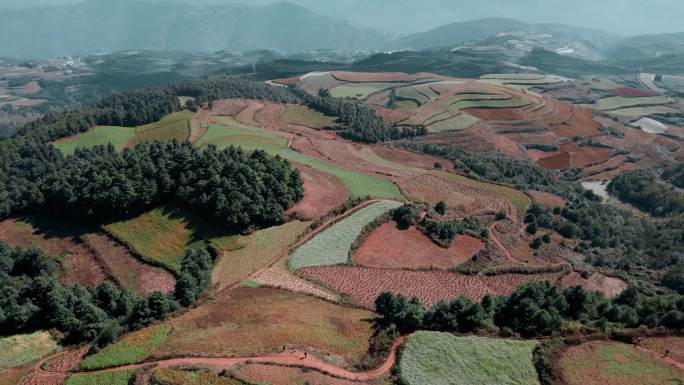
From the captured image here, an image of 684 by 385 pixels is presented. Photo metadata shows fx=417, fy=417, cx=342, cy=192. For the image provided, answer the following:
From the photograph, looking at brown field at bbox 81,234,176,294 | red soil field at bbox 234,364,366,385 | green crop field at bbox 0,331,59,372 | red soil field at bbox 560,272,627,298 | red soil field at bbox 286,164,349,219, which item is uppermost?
red soil field at bbox 286,164,349,219

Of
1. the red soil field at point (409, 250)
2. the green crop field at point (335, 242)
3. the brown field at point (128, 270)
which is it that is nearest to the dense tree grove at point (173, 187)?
the brown field at point (128, 270)

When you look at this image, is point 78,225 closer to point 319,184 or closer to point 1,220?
point 1,220

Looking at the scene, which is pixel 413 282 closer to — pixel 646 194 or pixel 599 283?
pixel 599 283

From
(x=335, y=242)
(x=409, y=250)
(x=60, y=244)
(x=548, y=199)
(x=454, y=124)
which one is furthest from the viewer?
(x=454, y=124)

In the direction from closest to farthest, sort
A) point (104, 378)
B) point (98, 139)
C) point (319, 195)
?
point (104, 378)
point (319, 195)
point (98, 139)

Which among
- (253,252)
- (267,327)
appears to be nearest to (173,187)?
(253,252)

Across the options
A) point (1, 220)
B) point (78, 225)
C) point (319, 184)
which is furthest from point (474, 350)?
point (1, 220)

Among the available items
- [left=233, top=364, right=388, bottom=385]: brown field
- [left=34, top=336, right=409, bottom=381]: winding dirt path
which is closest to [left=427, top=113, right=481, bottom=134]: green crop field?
[left=34, top=336, right=409, bottom=381]: winding dirt path

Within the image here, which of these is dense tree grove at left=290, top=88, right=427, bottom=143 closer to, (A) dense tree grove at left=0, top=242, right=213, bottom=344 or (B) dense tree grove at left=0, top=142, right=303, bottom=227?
(B) dense tree grove at left=0, top=142, right=303, bottom=227
